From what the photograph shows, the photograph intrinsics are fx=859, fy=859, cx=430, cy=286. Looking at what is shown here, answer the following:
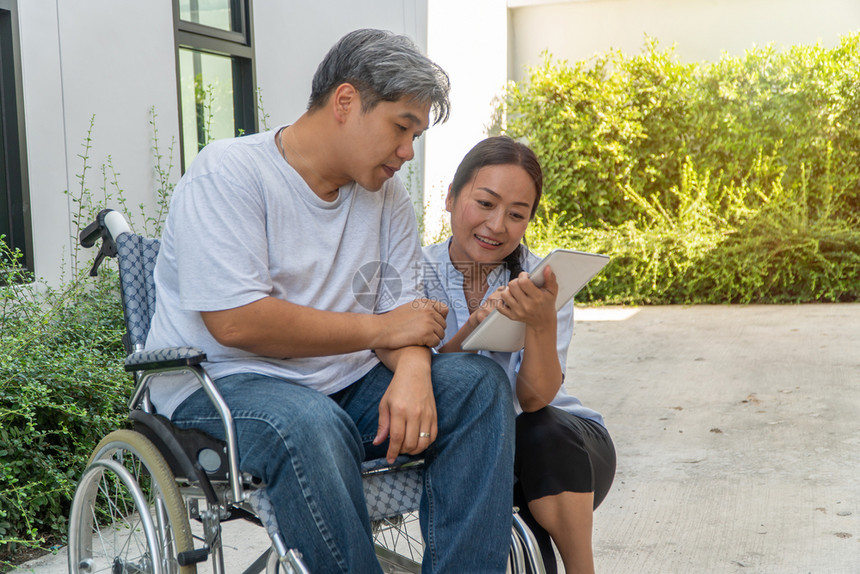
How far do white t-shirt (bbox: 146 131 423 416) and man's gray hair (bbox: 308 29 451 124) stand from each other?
21 centimetres

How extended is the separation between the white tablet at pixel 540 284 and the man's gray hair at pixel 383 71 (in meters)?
0.41

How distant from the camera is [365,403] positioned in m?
1.73

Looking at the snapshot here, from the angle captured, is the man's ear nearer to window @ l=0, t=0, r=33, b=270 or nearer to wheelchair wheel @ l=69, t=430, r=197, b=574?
wheelchair wheel @ l=69, t=430, r=197, b=574

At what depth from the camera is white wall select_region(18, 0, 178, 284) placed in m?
3.13

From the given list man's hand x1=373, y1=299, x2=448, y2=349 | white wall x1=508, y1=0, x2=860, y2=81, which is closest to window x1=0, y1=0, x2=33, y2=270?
man's hand x1=373, y1=299, x2=448, y2=349

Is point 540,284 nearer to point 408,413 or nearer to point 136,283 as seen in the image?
point 408,413

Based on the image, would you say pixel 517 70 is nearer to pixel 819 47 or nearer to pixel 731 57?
pixel 731 57

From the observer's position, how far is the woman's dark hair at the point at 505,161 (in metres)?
2.03

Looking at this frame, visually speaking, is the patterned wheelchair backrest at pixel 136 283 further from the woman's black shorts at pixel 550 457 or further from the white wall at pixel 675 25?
the white wall at pixel 675 25

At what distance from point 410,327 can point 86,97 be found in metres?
2.29

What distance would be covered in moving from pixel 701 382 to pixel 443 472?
320cm

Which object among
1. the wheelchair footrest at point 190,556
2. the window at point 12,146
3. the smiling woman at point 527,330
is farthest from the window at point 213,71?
the wheelchair footrest at point 190,556

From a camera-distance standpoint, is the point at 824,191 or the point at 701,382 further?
the point at 824,191

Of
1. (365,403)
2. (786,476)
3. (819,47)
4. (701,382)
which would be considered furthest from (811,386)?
(819,47)
